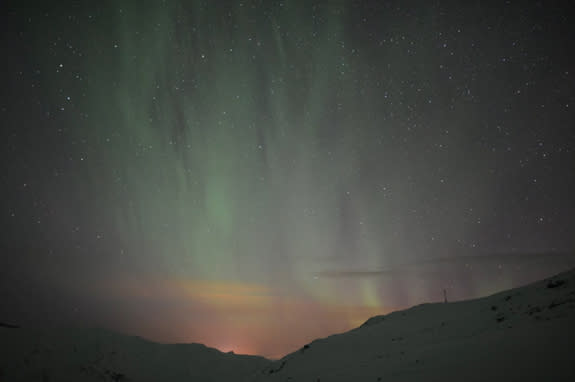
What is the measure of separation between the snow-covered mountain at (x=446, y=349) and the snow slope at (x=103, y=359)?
0.17 m

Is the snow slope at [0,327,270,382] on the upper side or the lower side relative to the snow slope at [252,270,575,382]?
lower

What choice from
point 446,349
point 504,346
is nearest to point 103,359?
point 446,349

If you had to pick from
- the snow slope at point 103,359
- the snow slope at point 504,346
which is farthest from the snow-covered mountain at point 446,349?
the snow slope at point 103,359

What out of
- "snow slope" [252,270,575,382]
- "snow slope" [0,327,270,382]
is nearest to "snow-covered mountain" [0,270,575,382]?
"snow slope" [252,270,575,382]

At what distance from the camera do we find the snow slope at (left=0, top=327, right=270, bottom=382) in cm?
2553

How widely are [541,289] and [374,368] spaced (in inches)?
451

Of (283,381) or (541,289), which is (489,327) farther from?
(283,381)

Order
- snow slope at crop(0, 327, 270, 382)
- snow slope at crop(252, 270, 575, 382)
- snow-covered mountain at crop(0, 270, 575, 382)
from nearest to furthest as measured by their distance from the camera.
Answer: snow slope at crop(252, 270, 575, 382) < snow-covered mountain at crop(0, 270, 575, 382) < snow slope at crop(0, 327, 270, 382)

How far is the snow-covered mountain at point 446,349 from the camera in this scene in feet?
28.2

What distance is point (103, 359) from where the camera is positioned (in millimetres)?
64938

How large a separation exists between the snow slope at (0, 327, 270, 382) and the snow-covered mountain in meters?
0.17

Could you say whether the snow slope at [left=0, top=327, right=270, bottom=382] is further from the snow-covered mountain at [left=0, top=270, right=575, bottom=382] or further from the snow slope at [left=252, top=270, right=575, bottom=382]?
the snow slope at [left=252, top=270, right=575, bottom=382]

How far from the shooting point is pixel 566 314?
11.4 metres

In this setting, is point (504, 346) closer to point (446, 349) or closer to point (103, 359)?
point (446, 349)
